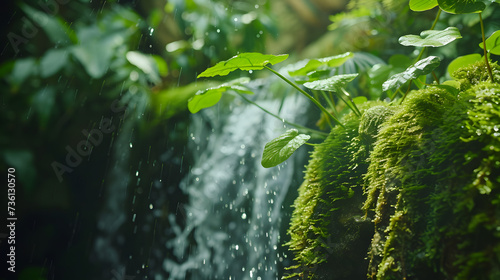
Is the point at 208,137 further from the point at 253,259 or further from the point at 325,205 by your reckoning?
the point at 325,205

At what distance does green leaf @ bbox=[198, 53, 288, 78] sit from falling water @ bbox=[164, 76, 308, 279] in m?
0.78

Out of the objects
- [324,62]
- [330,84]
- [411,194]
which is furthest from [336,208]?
[324,62]

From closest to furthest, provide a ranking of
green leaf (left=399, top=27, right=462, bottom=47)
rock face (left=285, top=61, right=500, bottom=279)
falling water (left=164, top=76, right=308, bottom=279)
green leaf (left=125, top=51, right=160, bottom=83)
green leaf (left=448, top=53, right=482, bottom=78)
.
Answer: rock face (left=285, top=61, right=500, bottom=279), green leaf (left=399, top=27, right=462, bottom=47), green leaf (left=448, top=53, right=482, bottom=78), falling water (left=164, top=76, right=308, bottom=279), green leaf (left=125, top=51, right=160, bottom=83)

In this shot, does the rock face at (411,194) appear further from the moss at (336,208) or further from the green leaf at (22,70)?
the green leaf at (22,70)

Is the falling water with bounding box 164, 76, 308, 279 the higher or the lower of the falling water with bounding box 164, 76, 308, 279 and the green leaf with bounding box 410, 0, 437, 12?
the lower

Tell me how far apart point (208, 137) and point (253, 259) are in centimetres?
125

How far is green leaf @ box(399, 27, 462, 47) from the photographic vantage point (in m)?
0.97

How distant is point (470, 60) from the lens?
1205mm

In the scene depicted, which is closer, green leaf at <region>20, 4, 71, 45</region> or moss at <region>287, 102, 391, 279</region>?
moss at <region>287, 102, 391, 279</region>

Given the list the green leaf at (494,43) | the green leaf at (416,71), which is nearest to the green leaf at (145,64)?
the green leaf at (416,71)

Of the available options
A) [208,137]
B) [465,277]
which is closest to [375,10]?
[208,137]

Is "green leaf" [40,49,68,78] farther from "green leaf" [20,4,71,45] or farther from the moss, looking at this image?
the moss

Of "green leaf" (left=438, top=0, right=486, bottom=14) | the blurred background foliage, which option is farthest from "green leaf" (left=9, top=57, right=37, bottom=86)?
"green leaf" (left=438, top=0, right=486, bottom=14)

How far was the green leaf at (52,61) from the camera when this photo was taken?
213cm
